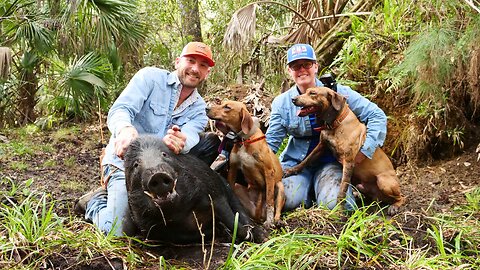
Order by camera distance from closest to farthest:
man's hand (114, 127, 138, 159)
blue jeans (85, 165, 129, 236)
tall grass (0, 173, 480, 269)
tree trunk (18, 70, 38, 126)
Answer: tall grass (0, 173, 480, 269)
man's hand (114, 127, 138, 159)
blue jeans (85, 165, 129, 236)
tree trunk (18, 70, 38, 126)

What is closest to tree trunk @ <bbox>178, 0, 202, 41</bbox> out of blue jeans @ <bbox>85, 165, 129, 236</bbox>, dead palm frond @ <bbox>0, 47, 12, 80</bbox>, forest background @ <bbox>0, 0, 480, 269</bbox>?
forest background @ <bbox>0, 0, 480, 269</bbox>

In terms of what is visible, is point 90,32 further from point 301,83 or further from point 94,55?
point 301,83

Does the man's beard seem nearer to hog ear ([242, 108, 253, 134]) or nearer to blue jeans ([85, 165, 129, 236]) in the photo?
hog ear ([242, 108, 253, 134])

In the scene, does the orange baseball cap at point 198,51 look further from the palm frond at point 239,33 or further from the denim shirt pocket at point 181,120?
the palm frond at point 239,33

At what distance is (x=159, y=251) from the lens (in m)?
3.16

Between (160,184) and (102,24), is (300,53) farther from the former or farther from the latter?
(102,24)

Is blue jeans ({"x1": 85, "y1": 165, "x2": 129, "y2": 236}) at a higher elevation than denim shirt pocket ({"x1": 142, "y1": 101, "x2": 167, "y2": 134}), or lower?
lower

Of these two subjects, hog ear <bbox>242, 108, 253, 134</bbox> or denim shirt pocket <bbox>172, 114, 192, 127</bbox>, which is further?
denim shirt pocket <bbox>172, 114, 192, 127</bbox>

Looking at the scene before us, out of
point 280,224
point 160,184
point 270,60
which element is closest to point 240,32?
point 270,60

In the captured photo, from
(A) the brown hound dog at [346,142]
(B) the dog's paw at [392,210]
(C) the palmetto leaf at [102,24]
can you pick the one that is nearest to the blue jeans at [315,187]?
(A) the brown hound dog at [346,142]

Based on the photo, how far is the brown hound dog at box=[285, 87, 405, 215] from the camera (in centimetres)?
405

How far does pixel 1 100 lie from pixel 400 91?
8.57 m

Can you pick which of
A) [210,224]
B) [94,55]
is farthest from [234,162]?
[94,55]

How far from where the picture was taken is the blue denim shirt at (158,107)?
12.7 ft
